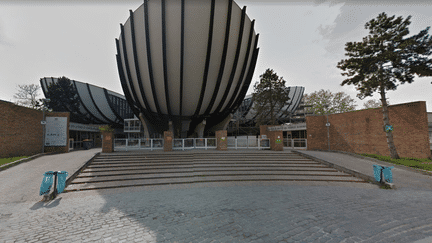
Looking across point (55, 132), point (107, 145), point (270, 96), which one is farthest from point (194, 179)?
point (270, 96)

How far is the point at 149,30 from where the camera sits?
1511 cm

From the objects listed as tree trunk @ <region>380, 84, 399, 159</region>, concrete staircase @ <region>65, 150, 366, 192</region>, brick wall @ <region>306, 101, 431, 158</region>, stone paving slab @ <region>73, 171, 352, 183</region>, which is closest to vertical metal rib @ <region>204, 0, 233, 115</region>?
concrete staircase @ <region>65, 150, 366, 192</region>

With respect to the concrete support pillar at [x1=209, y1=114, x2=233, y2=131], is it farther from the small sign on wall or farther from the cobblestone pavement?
the cobblestone pavement

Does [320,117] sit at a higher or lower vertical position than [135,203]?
higher

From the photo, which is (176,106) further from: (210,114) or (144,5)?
(144,5)

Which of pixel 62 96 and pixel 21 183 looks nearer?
pixel 21 183

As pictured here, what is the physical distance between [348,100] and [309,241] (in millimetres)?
39821

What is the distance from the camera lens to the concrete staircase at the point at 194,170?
749 centimetres

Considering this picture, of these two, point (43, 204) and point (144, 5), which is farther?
point (144, 5)

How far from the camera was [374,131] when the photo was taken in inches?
520

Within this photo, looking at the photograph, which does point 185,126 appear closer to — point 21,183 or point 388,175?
point 21,183

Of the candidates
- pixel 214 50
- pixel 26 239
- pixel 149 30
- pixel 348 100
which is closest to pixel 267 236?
pixel 26 239

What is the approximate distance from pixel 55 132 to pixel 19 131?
2667 millimetres

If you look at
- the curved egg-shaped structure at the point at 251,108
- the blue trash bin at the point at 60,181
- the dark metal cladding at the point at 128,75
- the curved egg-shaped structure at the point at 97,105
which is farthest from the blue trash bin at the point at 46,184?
the curved egg-shaped structure at the point at 251,108
